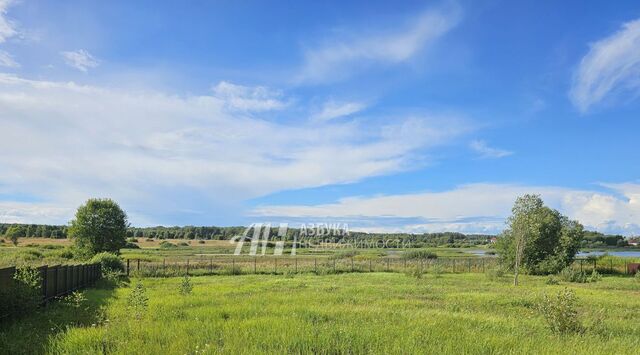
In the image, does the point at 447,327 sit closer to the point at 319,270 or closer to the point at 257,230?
the point at 319,270

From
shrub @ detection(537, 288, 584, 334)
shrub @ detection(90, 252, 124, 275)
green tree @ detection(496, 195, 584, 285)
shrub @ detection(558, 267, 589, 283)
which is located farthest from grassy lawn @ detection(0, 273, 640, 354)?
green tree @ detection(496, 195, 584, 285)

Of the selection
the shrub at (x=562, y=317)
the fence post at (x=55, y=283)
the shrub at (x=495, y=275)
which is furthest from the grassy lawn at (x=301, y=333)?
the shrub at (x=495, y=275)

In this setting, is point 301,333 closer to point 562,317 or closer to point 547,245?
point 562,317

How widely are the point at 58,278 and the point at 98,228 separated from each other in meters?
41.0

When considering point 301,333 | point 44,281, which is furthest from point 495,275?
point 301,333

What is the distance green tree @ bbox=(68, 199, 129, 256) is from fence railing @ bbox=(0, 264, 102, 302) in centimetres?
3134

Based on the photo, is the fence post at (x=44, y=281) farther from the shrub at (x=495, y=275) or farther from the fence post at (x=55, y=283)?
the shrub at (x=495, y=275)

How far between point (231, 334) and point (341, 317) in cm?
410

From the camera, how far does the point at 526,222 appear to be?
1383 inches

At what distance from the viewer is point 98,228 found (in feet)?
192

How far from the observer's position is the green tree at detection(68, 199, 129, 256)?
5781 centimetres

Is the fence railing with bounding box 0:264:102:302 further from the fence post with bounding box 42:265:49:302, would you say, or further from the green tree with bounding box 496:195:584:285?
the green tree with bounding box 496:195:584:285

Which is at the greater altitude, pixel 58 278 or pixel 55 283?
pixel 58 278

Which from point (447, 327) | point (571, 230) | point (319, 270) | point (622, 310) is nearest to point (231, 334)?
point (447, 327)
